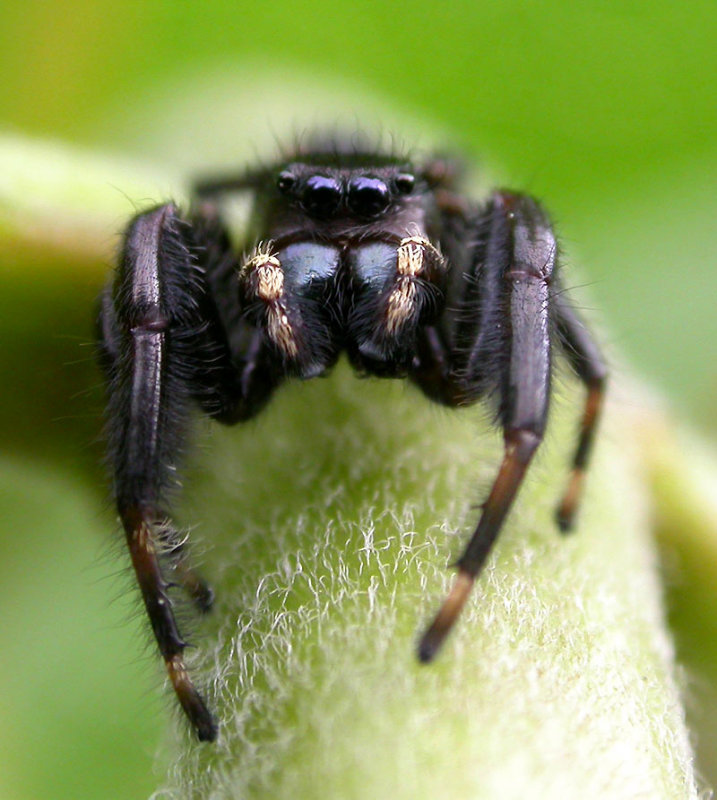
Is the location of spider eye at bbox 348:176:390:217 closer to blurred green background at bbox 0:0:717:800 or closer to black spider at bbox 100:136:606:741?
black spider at bbox 100:136:606:741

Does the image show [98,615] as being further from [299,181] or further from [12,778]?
[299,181]

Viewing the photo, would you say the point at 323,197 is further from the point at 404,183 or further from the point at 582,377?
the point at 582,377

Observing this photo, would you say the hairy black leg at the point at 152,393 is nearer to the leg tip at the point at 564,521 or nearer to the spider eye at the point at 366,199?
the spider eye at the point at 366,199

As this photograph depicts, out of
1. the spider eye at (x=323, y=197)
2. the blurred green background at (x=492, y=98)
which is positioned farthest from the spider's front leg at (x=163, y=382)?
the blurred green background at (x=492, y=98)

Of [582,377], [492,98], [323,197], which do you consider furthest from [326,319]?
[492,98]

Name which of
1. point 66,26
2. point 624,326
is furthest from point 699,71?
point 66,26

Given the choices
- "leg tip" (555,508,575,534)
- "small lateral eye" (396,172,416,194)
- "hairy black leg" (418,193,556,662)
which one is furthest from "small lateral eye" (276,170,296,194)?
"leg tip" (555,508,575,534)
